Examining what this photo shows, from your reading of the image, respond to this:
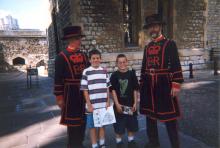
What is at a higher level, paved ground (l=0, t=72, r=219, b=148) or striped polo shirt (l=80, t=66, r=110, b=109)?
striped polo shirt (l=80, t=66, r=110, b=109)

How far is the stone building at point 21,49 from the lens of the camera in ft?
78.3

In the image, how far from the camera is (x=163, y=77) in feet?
10.3

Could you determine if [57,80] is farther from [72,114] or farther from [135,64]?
[135,64]

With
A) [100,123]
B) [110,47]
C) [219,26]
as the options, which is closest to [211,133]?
[100,123]

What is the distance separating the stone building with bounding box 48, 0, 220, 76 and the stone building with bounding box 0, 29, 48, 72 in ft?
49.1

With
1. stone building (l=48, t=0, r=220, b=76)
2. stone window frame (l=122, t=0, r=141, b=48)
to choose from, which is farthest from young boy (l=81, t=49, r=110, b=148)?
stone window frame (l=122, t=0, r=141, b=48)

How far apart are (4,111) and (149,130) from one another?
196 inches

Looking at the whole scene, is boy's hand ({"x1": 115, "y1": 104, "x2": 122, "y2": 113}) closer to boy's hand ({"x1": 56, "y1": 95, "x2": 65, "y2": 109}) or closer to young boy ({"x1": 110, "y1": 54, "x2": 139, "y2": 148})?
young boy ({"x1": 110, "y1": 54, "x2": 139, "y2": 148})

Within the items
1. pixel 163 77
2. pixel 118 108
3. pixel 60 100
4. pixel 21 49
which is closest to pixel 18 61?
pixel 21 49

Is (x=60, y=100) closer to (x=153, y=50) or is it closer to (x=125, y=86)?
(x=125, y=86)

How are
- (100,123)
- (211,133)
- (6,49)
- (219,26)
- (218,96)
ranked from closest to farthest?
(100,123), (211,133), (218,96), (219,26), (6,49)

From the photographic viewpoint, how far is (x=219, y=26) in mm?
17406

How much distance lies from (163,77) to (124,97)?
2.22ft

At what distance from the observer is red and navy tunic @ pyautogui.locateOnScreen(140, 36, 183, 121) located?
309 cm
